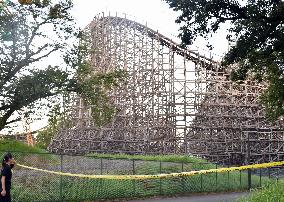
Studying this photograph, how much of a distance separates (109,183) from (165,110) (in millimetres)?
19277

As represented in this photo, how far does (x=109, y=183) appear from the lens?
17.7m

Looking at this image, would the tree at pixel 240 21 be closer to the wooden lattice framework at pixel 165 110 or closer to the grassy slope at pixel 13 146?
the grassy slope at pixel 13 146

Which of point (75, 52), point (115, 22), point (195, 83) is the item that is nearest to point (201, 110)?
point (195, 83)

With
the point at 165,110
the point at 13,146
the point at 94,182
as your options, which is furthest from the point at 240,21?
the point at 165,110

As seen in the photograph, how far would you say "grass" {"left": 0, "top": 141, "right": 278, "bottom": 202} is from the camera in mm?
15219

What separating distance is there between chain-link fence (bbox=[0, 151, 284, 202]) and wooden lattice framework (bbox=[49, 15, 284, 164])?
41.1 ft

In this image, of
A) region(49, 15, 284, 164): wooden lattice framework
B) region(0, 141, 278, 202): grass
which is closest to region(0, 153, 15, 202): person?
region(0, 141, 278, 202): grass

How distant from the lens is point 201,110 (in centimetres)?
3788

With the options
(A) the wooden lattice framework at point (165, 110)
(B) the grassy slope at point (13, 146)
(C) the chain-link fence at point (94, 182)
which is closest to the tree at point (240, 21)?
(C) the chain-link fence at point (94, 182)

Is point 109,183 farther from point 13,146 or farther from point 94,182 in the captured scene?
point 13,146

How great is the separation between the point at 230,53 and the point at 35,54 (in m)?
8.09

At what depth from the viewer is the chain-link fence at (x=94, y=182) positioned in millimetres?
15258

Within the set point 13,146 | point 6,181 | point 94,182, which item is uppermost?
point 13,146

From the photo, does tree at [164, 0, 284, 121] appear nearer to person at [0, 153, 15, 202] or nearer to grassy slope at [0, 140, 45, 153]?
person at [0, 153, 15, 202]
